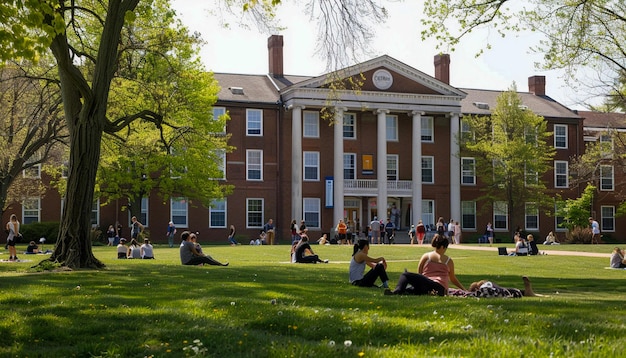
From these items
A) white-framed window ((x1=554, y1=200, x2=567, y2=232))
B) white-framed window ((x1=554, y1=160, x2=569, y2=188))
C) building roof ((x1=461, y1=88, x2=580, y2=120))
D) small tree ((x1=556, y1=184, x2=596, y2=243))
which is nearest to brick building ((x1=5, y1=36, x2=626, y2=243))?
building roof ((x1=461, y1=88, x2=580, y2=120))

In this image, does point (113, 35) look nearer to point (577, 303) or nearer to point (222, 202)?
point (577, 303)

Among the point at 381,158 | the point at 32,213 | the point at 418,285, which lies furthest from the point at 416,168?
the point at 418,285

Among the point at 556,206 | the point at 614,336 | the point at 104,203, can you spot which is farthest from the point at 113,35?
the point at 556,206

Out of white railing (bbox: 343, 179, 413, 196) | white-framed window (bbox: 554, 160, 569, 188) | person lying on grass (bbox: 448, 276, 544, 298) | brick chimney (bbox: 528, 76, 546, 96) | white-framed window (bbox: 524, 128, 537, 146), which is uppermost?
brick chimney (bbox: 528, 76, 546, 96)

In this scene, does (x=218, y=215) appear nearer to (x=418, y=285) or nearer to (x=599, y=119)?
(x=599, y=119)

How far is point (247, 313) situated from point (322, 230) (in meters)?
48.8

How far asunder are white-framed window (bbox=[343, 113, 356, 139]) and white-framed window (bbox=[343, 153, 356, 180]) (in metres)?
1.42

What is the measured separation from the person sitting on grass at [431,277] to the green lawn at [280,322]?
56 cm

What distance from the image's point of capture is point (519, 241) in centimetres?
3412

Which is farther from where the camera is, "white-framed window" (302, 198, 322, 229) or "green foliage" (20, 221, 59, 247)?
"white-framed window" (302, 198, 322, 229)

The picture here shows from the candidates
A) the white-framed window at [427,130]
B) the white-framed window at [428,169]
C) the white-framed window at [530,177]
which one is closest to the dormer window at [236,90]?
the white-framed window at [427,130]

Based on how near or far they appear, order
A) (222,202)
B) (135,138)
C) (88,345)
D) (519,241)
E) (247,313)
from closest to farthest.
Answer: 1. (88,345)
2. (247,313)
3. (519,241)
4. (135,138)
5. (222,202)

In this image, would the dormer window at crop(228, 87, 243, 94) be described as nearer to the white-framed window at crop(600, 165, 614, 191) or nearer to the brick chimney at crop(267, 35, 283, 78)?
the brick chimney at crop(267, 35, 283, 78)

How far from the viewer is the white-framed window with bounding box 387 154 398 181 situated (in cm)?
6224
